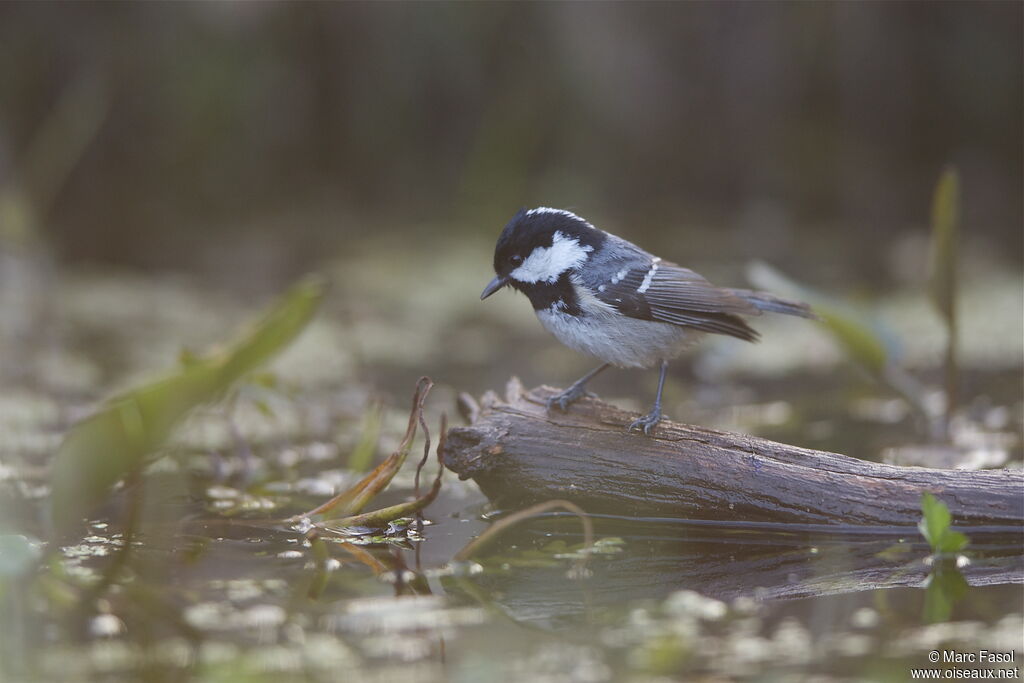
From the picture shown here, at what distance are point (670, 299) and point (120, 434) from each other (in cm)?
174

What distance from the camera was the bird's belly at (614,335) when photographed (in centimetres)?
339

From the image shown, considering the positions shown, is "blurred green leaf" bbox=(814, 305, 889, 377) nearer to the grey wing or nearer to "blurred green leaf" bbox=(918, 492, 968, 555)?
the grey wing

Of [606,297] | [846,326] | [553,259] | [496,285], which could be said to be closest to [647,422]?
[606,297]

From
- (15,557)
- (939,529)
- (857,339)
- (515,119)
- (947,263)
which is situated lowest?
(15,557)

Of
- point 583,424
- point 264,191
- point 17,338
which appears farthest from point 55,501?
point 264,191

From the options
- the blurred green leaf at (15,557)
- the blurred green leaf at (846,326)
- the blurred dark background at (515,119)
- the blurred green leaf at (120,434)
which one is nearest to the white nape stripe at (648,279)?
the blurred green leaf at (846,326)

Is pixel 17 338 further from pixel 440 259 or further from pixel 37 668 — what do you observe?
pixel 37 668

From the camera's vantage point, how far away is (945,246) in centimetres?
405

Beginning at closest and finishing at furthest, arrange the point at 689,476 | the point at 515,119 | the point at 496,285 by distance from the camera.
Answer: the point at 689,476 < the point at 496,285 < the point at 515,119

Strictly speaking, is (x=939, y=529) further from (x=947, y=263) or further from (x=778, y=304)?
(x=947, y=263)

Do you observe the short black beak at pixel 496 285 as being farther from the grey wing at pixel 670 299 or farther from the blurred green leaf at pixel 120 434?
the blurred green leaf at pixel 120 434

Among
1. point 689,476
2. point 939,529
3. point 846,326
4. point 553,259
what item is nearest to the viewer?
point 939,529

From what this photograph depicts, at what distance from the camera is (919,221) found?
8477 millimetres

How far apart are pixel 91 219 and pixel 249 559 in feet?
22.2
